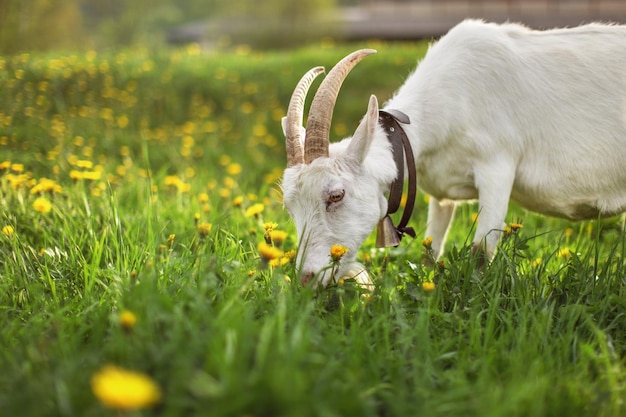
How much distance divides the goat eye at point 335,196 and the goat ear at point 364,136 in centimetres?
20

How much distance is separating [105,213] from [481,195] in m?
2.01

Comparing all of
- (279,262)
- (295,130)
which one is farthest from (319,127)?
(279,262)

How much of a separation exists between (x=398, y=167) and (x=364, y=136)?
0.31 m

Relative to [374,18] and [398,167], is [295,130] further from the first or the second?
[374,18]

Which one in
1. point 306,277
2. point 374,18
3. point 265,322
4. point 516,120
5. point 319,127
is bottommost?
point 306,277

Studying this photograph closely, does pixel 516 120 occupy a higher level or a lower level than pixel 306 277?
higher

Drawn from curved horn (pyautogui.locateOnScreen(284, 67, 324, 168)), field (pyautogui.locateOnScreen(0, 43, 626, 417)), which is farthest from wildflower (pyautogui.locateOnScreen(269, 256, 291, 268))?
curved horn (pyautogui.locateOnScreen(284, 67, 324, 168))

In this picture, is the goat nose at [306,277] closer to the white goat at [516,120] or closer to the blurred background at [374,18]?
the white goat at [516,120]

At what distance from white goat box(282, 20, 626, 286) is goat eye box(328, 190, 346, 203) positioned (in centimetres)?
31

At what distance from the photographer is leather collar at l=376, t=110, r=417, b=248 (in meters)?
3.02

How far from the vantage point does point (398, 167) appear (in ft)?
9.89

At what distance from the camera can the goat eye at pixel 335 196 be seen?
2715 millimetres

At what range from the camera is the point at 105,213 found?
3391 mm

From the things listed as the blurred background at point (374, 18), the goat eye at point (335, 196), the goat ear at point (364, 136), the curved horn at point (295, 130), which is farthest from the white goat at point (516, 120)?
the blurred background at point (374, 18)
